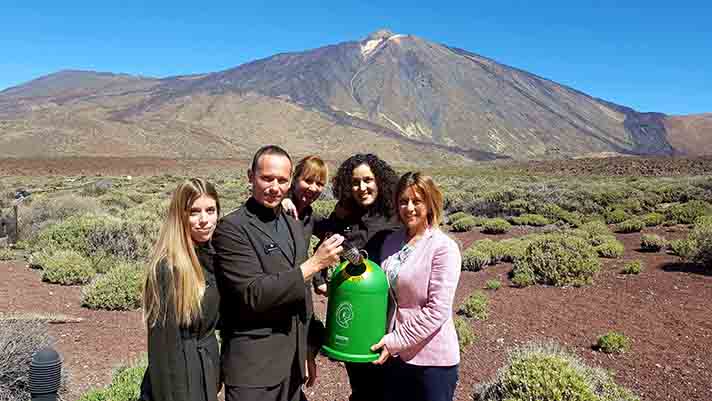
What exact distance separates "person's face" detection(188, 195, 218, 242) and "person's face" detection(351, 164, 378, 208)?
33.6 inches

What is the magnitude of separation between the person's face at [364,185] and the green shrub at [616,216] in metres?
13.7

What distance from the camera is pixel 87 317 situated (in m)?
6.18

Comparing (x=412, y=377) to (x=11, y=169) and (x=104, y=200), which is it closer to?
(x=104, y=200)

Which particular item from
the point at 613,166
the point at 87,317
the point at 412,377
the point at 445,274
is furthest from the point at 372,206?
the point at 613,166

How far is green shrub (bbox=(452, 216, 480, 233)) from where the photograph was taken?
44.9 ft

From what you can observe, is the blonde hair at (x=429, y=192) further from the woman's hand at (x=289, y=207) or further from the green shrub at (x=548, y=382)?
the green shrub at (x=548, y=382)

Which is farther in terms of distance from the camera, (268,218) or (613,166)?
(613,166)

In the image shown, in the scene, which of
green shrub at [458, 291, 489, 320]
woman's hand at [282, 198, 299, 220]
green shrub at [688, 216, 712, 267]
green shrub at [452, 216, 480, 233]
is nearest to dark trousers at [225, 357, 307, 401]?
woman's hand at [282, 198, 299, 220]

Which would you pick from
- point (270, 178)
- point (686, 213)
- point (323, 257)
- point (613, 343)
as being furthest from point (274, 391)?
point (686, 213)

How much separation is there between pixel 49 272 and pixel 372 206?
266 inches

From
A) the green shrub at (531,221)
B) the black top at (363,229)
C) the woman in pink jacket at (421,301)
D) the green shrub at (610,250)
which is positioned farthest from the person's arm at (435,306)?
the green shrub at (531,221)

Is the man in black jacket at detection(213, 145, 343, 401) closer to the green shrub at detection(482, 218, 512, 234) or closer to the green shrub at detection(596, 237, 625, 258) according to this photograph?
the green shrub at detection(596, 237, 625, 258)

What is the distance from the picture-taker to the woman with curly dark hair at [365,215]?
2.70 meters

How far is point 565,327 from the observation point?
626 cm
